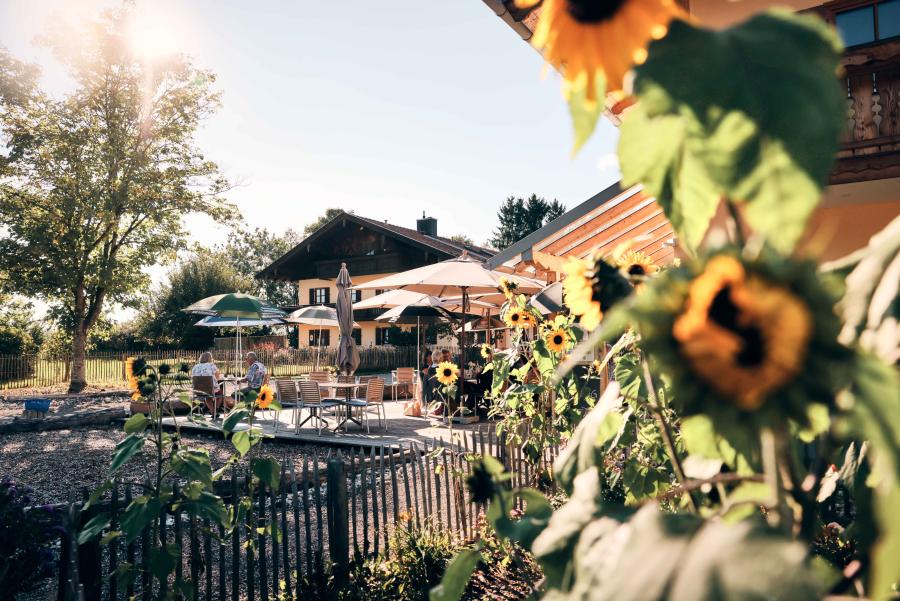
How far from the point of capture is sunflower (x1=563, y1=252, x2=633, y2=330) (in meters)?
0.80

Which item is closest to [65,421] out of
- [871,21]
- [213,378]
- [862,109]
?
[213,378]

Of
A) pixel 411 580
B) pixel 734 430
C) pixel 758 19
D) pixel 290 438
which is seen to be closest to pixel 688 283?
pixel 734 430

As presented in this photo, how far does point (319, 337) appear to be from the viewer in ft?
111

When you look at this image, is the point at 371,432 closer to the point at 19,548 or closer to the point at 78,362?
the point at 19,548

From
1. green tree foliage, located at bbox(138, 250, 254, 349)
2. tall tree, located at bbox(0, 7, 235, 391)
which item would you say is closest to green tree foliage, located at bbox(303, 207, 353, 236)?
green tree foliage, located at bbox(138, 250, 254, 349)

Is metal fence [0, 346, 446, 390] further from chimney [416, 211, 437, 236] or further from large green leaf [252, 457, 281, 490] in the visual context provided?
large green leaf [252, 457, 281, 490]

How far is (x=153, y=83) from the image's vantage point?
72.6ft

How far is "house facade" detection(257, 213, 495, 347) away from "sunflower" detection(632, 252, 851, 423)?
26134 mm

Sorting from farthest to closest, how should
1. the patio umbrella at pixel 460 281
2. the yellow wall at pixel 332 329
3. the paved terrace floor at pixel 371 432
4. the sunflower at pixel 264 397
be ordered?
the yellow wall at pixel 332 329
the patio umbrella at pixel 460 281
the paved terrace floor at pixel 371 432
the sunflower at pixel 264 397

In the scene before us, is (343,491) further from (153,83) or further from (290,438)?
(153,83)

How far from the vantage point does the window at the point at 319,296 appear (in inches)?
1308

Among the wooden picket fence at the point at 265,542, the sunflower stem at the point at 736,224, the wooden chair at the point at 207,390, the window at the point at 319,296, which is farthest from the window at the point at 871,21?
the window at the point at 319,296

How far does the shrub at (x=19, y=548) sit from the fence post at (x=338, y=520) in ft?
5.06

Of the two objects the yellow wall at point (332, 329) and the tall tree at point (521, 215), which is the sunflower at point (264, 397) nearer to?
the yellow wall at point (332, 329)
